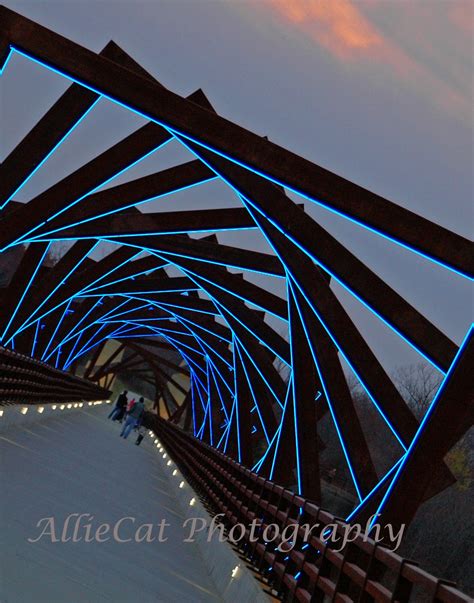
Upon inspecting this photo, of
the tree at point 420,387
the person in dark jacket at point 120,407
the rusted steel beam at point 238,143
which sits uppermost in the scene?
the tree at point 420,387

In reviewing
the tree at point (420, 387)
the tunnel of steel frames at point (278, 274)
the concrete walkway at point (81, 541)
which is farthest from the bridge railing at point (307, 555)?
the tree at point (420, 387)

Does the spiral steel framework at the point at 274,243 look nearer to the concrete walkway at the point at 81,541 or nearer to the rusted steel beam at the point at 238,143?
the rusted steel beam at the point at 238,143

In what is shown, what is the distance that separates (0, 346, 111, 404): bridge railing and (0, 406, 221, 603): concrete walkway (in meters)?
1.18

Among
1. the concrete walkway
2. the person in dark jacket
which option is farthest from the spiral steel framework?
the person in dark jacket

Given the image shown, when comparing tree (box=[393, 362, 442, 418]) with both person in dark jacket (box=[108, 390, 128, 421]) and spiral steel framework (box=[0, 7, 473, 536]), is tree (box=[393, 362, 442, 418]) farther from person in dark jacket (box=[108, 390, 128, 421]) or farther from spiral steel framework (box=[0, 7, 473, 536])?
spiral steel framework (box=[0, 7, 473, 536])

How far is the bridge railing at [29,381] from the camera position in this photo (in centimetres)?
2039

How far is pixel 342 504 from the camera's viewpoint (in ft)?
164

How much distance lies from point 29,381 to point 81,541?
15.1 meters

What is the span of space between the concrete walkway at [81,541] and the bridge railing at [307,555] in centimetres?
73

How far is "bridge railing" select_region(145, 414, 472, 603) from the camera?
6.08 metres

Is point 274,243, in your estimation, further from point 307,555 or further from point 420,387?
point 420,387

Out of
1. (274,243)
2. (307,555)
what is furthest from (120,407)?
(307,555)

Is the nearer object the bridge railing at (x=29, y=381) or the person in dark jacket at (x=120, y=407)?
the bridge railing at (x=29, y=381)

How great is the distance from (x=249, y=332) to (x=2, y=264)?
3634 inches
